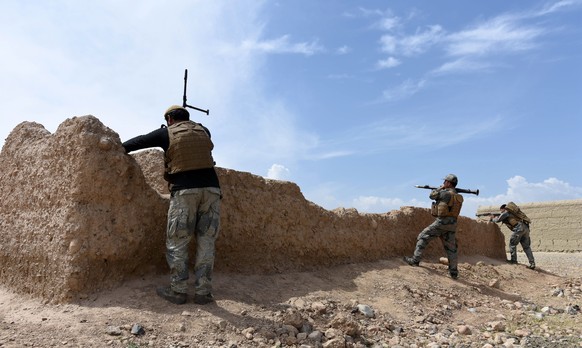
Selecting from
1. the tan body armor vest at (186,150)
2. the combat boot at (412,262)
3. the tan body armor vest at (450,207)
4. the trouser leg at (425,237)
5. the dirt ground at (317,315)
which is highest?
the tan body armor vest at (186,150)

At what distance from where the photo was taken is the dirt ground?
11.0ft

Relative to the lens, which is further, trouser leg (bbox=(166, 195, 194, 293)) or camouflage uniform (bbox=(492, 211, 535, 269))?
camouflage uniform (bbox=(492, 211, 535, 269))

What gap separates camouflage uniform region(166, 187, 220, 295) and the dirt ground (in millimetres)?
201

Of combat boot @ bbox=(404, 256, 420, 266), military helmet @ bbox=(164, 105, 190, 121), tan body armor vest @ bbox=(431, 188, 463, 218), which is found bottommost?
combat boot @ bbox=(404, 256, 420, 266)

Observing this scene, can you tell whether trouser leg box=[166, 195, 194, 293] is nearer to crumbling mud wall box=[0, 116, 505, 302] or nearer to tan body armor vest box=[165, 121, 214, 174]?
tan body armor vest box=[165, 121, 214, 174]

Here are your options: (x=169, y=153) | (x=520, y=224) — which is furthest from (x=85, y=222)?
(x=520, y=224)

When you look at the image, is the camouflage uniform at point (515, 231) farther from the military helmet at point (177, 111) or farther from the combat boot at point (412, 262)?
the military helmet at point (177, 111)

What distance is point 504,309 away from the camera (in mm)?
5910

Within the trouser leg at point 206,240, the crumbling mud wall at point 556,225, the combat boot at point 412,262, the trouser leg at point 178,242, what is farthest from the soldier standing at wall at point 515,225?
the trouser leg at point 178,242

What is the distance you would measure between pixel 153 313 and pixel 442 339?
2.57 meters

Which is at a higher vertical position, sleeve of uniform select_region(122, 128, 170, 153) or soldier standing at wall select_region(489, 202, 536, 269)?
sleeve of uniform select_region(122, 128, 170, 153)

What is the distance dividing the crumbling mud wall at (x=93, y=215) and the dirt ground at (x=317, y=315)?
17 centimetres

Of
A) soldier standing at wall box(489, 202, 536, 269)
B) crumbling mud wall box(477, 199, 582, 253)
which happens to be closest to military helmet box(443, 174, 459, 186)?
soldier standing at wall box(489, 202, 536, 269)

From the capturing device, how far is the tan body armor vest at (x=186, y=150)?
154 inches
